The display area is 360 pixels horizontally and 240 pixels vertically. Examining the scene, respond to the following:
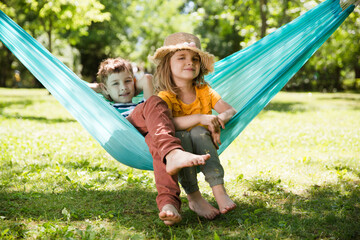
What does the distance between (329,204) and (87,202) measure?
1.42 m

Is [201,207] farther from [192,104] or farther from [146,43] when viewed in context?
[146,43]

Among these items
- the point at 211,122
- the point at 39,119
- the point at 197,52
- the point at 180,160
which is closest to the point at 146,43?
the point at 39,119

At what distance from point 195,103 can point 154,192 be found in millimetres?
683

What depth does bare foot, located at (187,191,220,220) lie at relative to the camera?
76.4 inches

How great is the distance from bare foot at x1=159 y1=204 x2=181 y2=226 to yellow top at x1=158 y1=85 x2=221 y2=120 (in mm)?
592

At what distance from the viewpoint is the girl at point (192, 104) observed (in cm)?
192

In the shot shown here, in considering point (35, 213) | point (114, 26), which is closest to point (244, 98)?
point (35, 213)

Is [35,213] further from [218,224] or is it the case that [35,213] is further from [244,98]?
[244,98]

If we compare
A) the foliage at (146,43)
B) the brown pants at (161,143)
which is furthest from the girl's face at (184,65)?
the foliage at (146,43)

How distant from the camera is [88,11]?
8164 mm

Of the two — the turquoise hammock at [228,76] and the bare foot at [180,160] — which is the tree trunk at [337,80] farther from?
the bare foot at [180,160]

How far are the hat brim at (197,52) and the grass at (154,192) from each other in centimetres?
83

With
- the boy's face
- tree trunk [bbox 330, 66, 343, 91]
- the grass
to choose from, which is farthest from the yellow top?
tree trunk [bbox 330, 66, 343, 91]

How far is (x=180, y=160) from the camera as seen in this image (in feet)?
5.48
